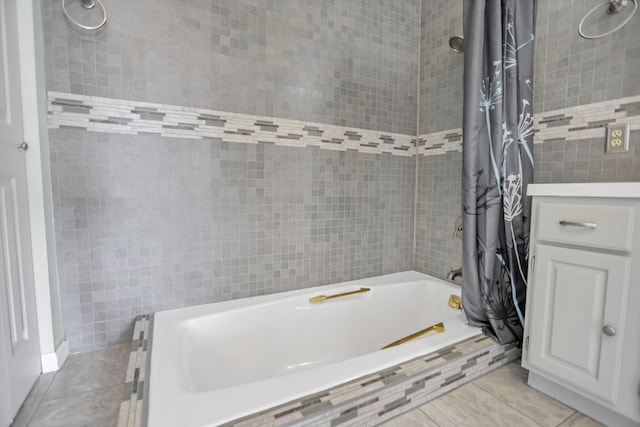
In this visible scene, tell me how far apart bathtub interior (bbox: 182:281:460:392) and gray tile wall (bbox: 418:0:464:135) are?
109 cm

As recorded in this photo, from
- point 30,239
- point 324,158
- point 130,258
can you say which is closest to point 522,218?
point 324,158

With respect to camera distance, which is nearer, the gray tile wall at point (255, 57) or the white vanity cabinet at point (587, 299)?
the white vanity cabinet at point (587, 299)

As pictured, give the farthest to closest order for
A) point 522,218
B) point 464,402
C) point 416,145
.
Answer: point 416,145
point 522,218
point 464,402

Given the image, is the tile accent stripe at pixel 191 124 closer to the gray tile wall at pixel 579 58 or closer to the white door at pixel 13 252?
the white door at pixel 13 252

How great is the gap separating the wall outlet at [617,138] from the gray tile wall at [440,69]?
0.72m

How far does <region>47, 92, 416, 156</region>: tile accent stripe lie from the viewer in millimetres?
1231

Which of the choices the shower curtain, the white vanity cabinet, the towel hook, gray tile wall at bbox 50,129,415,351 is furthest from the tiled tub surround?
the white vanity cabinet

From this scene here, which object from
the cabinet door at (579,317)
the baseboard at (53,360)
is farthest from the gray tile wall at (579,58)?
the baseboard at (53,360)

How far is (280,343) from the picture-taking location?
1.47 metres

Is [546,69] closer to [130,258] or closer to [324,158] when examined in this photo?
[324,158]

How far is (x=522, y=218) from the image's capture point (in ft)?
4.42

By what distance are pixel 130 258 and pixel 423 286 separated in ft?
5.47

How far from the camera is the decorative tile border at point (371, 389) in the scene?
782 millimetres

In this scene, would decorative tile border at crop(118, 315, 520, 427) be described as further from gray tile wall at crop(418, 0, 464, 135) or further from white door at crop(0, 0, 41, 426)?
gray tile wall at crop(418, 0, 464, 135)
